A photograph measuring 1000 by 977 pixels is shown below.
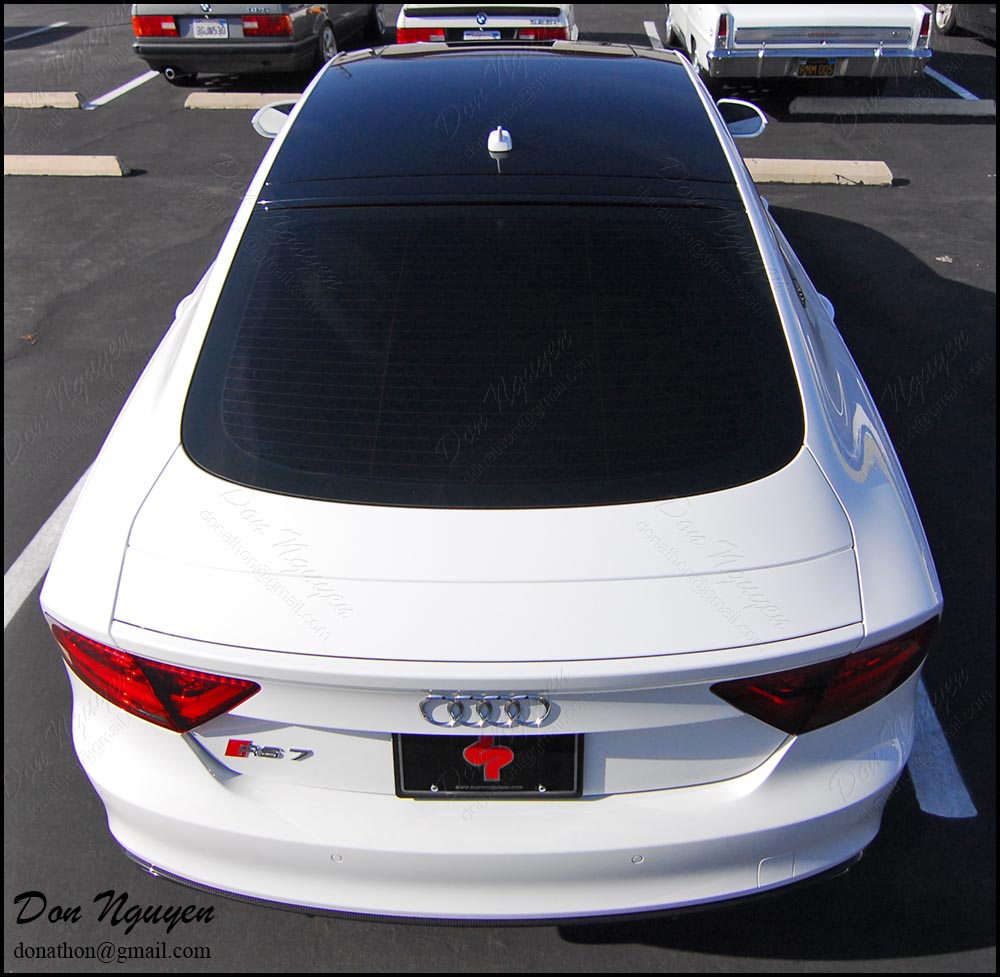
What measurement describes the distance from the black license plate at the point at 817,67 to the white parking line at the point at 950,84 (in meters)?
1.83

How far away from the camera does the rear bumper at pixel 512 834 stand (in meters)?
1.99

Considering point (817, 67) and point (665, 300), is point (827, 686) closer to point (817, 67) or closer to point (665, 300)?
point (665, 300)

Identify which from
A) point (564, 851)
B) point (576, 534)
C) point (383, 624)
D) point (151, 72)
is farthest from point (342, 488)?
point (151, 72)

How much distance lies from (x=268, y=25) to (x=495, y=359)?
31.5 feet

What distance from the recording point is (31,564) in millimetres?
4023

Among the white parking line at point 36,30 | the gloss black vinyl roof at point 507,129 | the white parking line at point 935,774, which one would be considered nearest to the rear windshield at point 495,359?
the gloss black vinyl roof at point 507,129

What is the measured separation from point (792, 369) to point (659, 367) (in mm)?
353

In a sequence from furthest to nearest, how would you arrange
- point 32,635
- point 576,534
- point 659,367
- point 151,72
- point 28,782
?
point 151,72 < point 32,635 < point 28,782 < point 659,367 < point 576,534

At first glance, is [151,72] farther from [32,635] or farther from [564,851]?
[564,851]

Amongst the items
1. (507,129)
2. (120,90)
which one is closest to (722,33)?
(120,90)

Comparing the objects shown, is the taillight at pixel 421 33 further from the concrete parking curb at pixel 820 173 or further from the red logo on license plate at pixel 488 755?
the red logo on license plate at pixel 488 755

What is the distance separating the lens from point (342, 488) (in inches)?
82.0

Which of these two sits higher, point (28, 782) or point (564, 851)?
point (564, 851)

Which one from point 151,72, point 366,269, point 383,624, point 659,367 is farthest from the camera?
point 151,72
